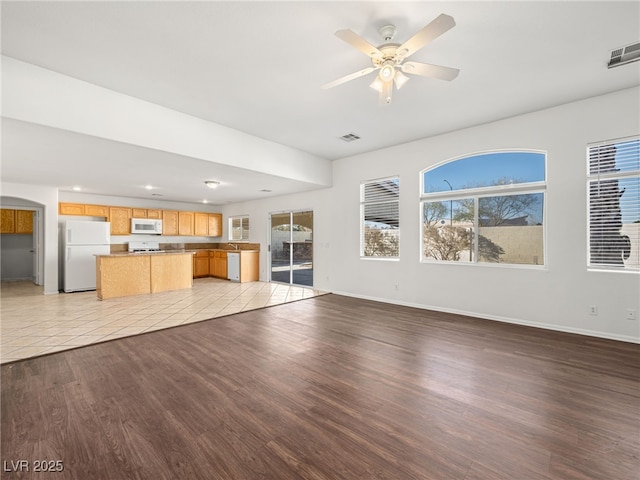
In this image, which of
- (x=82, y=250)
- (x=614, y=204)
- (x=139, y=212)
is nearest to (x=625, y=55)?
(x=614, y=204)

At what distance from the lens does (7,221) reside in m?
7.98

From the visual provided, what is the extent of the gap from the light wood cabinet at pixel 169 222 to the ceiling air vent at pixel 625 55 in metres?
9.53

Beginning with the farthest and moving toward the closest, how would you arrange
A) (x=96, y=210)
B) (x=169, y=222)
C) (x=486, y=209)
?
(x=169, y=222)
(x=96, y=210)
(x=486, y=209)

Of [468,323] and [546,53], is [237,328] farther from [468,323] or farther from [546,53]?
[546,53]

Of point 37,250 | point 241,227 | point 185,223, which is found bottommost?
point 37,250

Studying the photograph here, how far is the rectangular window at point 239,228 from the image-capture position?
9.11 meters

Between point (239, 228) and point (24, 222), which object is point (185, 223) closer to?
point (239, 228)

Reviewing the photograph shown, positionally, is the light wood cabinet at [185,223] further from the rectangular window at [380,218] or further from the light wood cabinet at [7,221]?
the rectangular window at [380,218]

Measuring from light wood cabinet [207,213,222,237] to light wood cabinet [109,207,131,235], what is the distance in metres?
2.33

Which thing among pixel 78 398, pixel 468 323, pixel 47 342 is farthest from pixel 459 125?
pixel 47 342

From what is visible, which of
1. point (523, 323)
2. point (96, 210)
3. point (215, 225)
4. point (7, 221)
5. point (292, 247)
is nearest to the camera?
point (523, 323)

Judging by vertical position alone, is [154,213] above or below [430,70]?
below

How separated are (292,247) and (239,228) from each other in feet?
9.05

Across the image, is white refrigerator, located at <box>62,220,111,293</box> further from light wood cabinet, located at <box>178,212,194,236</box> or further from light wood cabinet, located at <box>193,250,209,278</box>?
light wood cabinet, located at <box>193,250,209,278</box>
